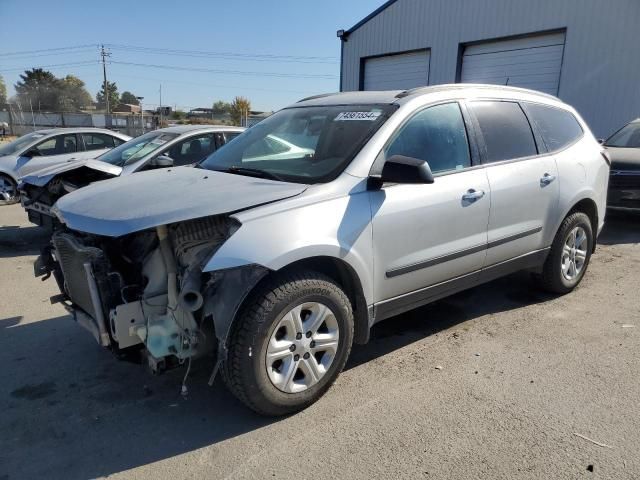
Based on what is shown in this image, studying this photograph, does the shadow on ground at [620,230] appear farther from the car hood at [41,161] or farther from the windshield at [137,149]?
the car hood at [41,161]

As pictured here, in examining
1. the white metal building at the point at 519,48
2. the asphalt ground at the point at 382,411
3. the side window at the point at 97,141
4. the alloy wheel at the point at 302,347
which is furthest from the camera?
the white metal building at the point at 519,48

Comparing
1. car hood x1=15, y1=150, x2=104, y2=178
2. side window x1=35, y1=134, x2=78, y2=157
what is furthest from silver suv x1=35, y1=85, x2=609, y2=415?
side window x1=35, y1=134, x2=78, y2=157

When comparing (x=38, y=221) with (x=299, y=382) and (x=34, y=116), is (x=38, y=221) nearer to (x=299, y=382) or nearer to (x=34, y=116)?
(x=299, y=382)

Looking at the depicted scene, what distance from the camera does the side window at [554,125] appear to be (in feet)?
14.2

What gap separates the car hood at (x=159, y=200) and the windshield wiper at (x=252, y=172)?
0.09m

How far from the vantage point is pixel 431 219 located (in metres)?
3.27

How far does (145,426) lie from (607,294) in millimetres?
4319

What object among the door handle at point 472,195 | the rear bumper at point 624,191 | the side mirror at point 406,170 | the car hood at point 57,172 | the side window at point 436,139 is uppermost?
the side window at point 436,139

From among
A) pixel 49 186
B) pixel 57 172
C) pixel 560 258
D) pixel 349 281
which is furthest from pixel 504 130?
pixel 49 186

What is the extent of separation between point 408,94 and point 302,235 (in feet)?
4.86

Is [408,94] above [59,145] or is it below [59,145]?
above

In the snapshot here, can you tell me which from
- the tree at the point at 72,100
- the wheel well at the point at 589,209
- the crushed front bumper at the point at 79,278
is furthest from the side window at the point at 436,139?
the tree at the point at 72,100

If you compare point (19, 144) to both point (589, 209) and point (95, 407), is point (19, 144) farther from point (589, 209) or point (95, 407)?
point (589, 209)

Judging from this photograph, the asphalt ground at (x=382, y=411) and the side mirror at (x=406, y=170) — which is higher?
the side mirror at (x=406, y=170)
